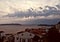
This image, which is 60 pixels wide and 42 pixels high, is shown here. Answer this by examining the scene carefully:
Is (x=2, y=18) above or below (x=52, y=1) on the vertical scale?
below

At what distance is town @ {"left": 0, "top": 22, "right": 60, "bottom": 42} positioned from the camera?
1929 millimetres

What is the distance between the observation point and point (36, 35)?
1.94 meters

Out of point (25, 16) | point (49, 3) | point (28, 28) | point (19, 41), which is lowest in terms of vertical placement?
point (19, 41)

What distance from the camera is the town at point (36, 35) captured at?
1.93 meters

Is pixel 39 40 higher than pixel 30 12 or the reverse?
Result: the reverse

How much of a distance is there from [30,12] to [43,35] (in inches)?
11.4

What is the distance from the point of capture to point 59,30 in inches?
76.5

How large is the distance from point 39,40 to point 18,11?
393 mm

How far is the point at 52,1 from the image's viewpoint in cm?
199

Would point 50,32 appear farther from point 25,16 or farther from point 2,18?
point 2,18

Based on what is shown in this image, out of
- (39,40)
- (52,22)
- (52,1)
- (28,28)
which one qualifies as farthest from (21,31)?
(52,1)

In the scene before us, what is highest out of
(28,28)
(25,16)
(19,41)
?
(25,16)

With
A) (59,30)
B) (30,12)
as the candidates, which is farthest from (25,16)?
(59,30)

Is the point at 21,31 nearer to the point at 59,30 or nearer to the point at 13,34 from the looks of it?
the point at 13,34
